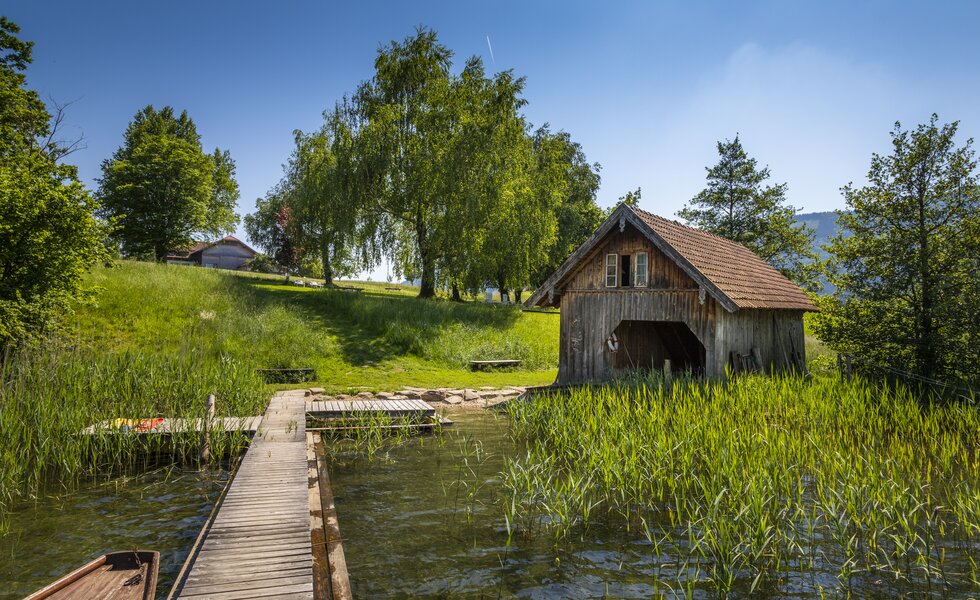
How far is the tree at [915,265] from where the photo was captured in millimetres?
15055

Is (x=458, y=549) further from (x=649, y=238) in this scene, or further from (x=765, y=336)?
(x=765, y=336)

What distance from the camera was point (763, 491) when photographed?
5.71 meters

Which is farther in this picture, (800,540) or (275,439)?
(275,439)

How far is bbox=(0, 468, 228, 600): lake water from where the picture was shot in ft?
18.5

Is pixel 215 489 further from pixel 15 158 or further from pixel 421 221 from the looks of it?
pixel 421 221

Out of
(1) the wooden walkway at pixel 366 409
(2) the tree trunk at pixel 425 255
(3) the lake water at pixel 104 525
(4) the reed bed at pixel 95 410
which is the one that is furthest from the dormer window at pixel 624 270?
(2) the tree trunk at pixel 425 255

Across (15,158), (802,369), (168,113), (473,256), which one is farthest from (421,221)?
(168,113)

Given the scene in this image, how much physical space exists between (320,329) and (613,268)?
1376 centimetres

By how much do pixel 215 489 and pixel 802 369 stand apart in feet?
59.9

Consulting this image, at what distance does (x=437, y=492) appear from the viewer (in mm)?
8211

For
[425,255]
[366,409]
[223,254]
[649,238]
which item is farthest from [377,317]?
[223,254]

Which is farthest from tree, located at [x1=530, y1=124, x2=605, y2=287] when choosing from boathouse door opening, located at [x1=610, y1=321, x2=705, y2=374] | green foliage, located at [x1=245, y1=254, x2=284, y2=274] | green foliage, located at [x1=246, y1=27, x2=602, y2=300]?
green foliage, located at [x1=245, y1=254, x2=284, y2=274]

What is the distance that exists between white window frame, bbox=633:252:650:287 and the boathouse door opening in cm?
221

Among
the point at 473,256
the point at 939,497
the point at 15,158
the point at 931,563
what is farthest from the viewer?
the point at 473,256
